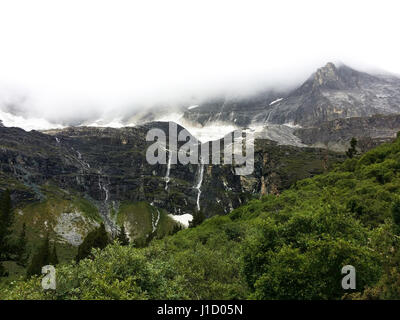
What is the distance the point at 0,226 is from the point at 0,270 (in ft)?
28.8

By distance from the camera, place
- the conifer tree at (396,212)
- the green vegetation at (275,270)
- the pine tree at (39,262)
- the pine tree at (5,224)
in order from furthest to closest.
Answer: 1. the pine tree at (39,262)
2. the pine tree at (5,224)
3. the conifer tree at (396,212)
4. the green vegetation at (275,270)

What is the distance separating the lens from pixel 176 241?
290 ft

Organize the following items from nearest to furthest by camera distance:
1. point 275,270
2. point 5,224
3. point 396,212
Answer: point 275,270
point 396,212
point 5,224

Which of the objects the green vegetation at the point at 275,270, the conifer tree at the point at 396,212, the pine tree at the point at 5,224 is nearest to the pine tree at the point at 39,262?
the pine tree at the point at 5,224

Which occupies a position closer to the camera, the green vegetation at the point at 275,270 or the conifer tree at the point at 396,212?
the green vegetation at the point at 275,270

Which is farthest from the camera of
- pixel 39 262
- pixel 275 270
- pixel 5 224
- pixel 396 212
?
pixel 39 262

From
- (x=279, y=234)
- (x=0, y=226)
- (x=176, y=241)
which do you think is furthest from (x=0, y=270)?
(x=279, y=234)

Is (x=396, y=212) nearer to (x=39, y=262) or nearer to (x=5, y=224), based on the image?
(x=5, y=224)

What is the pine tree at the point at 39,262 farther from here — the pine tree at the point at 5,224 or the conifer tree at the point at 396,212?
the conifer tree at the point at 396,212

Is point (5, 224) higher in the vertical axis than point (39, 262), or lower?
higher

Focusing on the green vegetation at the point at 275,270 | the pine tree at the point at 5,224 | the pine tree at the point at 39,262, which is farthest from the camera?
the pine tree at the point at 39,262

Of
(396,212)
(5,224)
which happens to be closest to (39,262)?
(5,224)

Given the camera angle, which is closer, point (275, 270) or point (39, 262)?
point (275, 270)

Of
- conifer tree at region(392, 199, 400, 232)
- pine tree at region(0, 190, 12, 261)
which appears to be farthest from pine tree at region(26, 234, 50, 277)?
conifer tree at region(392, 199, 400, 232)
